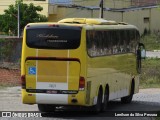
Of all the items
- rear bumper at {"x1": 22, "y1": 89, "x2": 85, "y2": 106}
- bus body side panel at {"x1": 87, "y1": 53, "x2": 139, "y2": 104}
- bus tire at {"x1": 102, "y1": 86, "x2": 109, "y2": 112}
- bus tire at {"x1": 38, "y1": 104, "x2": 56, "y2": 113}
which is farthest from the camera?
bus tire at {"x1": 102, "y1": 86, "x2": 109, "y2": 112}

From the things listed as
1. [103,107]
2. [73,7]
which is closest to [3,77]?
[103,107]

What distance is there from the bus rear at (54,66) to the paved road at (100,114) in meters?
0.74

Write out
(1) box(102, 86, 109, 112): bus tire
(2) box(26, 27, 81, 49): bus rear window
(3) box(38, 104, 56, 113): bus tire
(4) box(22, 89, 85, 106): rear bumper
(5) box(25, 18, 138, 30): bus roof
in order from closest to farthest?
(4) box(22, 89, 85, 106): rear bumper < (2) box(26, 27, 81, 49): bus rear window < (5) box(25, 18, 138, 30): bus roof < (3) box(38, 104, 56, 113): bus tire < (1) box(102, 86, 109, 112): bus tire

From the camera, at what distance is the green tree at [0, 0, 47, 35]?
7500 cm

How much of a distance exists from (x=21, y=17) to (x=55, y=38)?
5634 cm

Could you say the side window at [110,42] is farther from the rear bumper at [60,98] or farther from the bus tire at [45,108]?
the bus tire at [45,108]

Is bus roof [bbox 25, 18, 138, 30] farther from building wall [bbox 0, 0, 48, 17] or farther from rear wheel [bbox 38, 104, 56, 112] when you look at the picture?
building wall [bbox 0, 0, 48, 17]

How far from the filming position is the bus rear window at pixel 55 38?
63.8 ft

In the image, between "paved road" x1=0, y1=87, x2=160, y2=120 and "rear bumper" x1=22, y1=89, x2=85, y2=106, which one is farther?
"paved road" x1=0, y1=87, x2=160, y2=120

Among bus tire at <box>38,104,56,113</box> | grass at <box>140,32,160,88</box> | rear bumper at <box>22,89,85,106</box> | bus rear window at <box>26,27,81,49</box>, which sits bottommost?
grass at <box>140,32,160,88</box>

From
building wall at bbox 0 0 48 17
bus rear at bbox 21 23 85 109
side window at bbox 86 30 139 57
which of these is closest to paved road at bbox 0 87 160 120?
bus rear at bbox 21 23 85 109

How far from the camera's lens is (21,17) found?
2965 inches

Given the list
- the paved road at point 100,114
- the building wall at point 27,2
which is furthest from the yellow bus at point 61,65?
the building wall at point 27,2

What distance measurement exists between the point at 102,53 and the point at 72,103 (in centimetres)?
275
